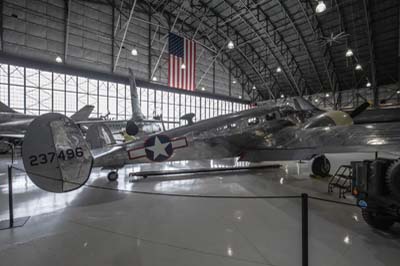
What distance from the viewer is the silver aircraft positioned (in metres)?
3.76

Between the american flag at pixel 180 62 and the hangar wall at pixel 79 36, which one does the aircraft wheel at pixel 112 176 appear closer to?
the american flag at pixel 180 62

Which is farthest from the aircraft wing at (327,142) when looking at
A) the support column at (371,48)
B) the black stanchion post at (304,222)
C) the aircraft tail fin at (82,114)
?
the support column at (371,48)

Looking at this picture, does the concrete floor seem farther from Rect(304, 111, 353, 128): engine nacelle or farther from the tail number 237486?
Rect(304, 111, 353, 128): engine nacelle

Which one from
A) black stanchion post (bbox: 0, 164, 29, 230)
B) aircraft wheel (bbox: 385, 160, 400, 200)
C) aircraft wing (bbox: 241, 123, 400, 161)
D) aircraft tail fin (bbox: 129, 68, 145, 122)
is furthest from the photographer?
aircraft tail fin (bbox: 129, 68, 145, 122)

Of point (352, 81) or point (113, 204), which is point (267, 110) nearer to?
point (113, 204)

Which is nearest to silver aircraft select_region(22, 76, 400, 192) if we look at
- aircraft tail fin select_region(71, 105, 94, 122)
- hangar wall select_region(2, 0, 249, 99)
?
aircraft tail fin select_region(71, 105, 94, 122)

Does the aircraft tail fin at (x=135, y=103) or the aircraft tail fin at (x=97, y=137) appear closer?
the aircraft tail fin at (x=97, y=137)

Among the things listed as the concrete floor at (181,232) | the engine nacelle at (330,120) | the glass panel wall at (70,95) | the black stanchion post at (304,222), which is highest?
the glass panel wall at (70,95)

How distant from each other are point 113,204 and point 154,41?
2218cm

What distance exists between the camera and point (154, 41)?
22.8 m

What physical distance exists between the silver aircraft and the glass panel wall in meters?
13.1

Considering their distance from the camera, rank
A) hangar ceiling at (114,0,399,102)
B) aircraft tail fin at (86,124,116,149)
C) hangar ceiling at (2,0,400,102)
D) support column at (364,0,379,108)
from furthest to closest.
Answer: hangar ceiling at (114,0,399,102) < support column at (364,0,379,108) < hangar ceiling at (2,0,400,102) < aircraft tail fin at (86,124,116,149)

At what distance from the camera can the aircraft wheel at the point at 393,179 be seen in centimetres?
275

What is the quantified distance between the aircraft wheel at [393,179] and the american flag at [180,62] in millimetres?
16435
